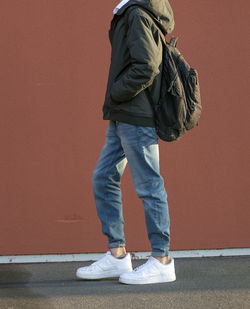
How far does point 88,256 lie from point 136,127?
48.5 inches

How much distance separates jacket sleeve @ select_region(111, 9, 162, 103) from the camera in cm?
287

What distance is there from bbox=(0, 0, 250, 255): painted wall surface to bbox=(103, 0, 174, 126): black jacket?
2.35 ft

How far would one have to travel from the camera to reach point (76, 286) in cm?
308

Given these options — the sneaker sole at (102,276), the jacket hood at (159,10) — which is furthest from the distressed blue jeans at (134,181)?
the jacket hood at (159,10)

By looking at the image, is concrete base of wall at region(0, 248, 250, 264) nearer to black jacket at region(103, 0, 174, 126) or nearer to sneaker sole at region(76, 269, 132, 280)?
sneaker sole at region(76, 269, 132, 280)

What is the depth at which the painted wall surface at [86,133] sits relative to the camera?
3748mm

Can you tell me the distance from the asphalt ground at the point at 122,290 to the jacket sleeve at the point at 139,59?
3.37 feet

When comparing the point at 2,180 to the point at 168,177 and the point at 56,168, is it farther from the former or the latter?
the point at 168,177

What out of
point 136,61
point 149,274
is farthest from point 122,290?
point 136,61

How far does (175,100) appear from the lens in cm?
296

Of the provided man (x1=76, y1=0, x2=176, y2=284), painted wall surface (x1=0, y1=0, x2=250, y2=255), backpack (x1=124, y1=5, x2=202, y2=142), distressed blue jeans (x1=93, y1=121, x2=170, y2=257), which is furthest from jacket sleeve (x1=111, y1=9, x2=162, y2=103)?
painted wall surface (x1=0, y1=0, x2=250, y2=255)

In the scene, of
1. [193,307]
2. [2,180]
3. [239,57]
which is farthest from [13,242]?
[239,57]

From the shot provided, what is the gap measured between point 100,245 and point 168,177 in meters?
0.66

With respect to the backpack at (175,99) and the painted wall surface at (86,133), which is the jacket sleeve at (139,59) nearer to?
the backpack at (175,99)
